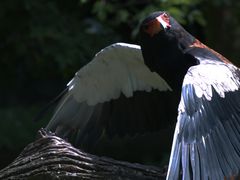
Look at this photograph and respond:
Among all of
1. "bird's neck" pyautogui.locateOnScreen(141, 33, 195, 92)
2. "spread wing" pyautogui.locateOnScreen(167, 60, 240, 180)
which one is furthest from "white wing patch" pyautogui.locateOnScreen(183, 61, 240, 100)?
"bird's neck" pyautogui.locateOnScreen(141, 33, 195, 92)

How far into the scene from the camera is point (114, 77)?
5.39 meters

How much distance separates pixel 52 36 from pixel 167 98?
1.99 metres

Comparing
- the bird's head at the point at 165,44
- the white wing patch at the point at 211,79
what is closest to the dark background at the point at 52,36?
the bird's head at the point at 165,44

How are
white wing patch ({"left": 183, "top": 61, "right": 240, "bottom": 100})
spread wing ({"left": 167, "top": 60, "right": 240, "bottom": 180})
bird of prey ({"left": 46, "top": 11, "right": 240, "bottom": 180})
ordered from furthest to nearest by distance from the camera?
white wing patch ({"left": 183, "top": 61, "right": 240, "bottom": 100}) < bird of prey ({"left": 46, "top": 11, "right": 240, "bottom": 180}) < spread wing ({"left": 167, "top": 60, "right": 240, "bottom": 180})

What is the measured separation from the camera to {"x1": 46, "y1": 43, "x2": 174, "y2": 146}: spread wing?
5258mm

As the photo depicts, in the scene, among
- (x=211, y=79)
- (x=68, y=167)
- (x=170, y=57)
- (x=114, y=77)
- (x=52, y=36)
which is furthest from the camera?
(x=52, y=36)

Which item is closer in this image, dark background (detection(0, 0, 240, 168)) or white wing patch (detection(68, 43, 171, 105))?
white wing patch (detection(68, 43, 171, 105))

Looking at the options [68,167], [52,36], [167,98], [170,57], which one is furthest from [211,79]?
[52,36]

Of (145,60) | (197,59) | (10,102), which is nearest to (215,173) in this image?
(197,59)

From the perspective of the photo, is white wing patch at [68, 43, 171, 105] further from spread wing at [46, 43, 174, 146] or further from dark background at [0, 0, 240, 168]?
dark background at [0, 0, 240, 168]

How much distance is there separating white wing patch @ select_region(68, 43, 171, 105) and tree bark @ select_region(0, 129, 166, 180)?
1.06 meters

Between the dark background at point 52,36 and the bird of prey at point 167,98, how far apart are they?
3.67ft

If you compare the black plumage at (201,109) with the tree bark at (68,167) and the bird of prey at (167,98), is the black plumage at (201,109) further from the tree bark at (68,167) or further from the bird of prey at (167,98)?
the tree bark at (68,167)

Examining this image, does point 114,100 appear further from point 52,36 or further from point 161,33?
point 52,36
